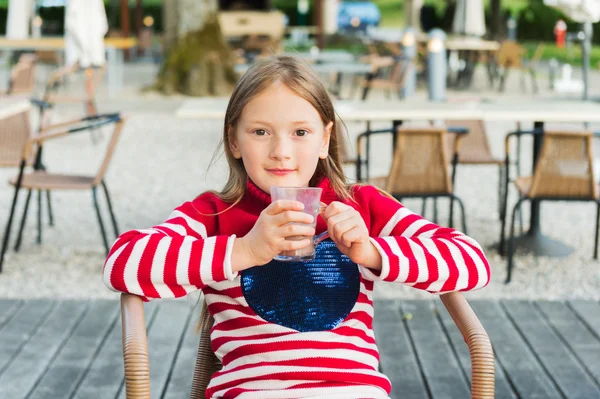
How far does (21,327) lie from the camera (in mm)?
3674

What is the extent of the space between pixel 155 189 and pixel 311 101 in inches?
209

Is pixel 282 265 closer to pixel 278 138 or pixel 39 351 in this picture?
pixel 278 138

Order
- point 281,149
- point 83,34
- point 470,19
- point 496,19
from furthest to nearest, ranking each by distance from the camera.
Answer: point 496,19 < point 470,19 < point 83,34 < point 281,149

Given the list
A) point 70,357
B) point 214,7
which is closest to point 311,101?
point 70,357

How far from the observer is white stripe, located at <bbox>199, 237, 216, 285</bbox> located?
5.30 feet

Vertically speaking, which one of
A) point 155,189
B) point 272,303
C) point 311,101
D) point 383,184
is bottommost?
point 155,189

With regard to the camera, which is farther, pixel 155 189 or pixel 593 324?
pixel 155 189

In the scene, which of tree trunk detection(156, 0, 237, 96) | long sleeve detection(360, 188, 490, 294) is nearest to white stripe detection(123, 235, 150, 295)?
long sleeve detection(360, 188, 490, 294)

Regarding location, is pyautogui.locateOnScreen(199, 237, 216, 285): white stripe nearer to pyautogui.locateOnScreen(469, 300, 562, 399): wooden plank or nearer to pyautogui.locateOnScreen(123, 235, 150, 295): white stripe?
pyautogui.locateOnScreen(123, 235, 150, 295): white stripe

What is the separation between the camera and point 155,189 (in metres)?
6.97

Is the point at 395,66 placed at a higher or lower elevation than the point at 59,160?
higher

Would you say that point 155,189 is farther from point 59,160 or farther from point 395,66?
point 395,66

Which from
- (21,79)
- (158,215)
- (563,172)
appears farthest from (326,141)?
(21,79)

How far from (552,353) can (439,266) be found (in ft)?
6.25
